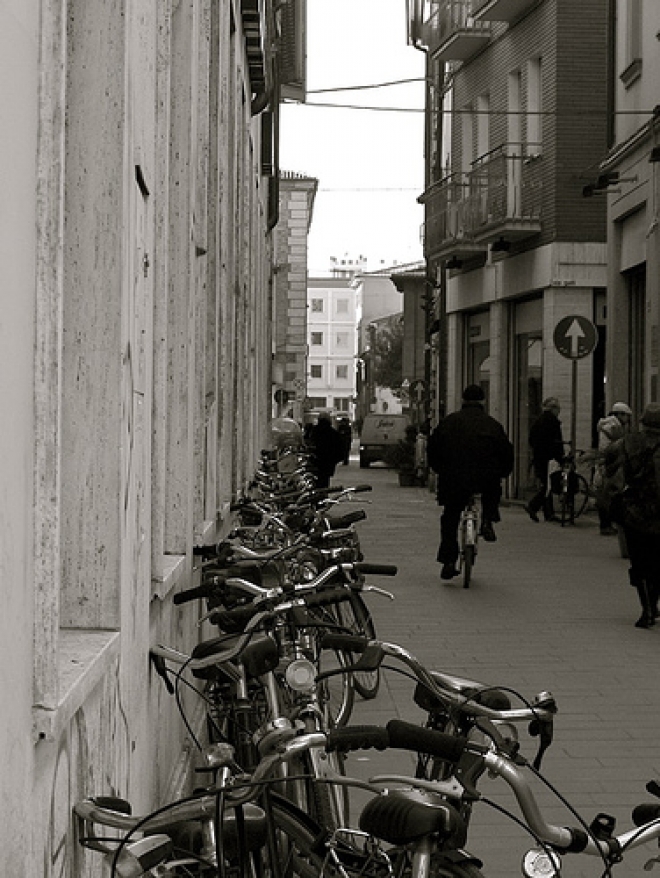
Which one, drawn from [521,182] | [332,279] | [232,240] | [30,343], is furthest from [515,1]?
[332,279]

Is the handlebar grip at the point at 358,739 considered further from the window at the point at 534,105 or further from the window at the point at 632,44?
the window at the point at 534,105

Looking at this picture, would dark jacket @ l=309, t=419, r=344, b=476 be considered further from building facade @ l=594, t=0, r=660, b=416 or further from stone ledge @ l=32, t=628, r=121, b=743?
stone ledge @ l=32, t=628, r=121, b=743

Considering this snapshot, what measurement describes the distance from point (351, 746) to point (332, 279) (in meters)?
149

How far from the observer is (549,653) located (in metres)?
11.7

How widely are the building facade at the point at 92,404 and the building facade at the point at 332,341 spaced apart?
460ft

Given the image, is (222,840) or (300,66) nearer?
(222,840)

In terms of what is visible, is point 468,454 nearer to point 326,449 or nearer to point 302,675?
point 302,675

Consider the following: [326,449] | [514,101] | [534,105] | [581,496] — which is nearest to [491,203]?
[534,105]

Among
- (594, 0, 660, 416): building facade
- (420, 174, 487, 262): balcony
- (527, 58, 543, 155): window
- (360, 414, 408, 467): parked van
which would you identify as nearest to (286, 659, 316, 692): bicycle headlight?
(594, 0, 660, 416): building facade

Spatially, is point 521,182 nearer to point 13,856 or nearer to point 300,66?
point 300,66

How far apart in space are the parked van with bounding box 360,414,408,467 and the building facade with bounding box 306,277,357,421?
91525mm

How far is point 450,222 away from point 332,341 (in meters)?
116

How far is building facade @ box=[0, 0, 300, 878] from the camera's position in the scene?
9.27 ft

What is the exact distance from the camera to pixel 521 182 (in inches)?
1205
